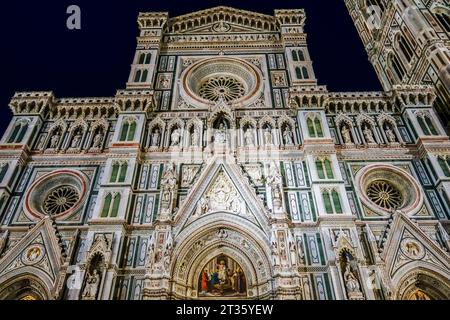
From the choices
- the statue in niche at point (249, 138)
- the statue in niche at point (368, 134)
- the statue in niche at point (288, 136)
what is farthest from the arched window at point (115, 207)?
the statue in niche at point (368, 134)

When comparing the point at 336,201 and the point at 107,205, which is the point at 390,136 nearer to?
the point at 336,201

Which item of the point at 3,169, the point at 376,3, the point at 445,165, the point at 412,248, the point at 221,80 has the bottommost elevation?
the point at 412,248

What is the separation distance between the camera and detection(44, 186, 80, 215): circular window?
46.7 ft

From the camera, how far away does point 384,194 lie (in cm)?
1466

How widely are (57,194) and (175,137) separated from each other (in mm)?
5644

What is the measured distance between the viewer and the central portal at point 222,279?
11883 mm

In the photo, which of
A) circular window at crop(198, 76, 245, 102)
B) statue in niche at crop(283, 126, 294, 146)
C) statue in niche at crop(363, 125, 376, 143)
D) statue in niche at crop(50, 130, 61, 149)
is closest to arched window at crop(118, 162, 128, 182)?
statue in niche at crop(50, 130, 61, 149)

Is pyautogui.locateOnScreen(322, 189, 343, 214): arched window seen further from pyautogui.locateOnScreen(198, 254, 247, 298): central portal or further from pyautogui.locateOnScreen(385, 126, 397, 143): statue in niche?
pyautogui.locateOnScreen(385, 126, 397, 143): statue in niche

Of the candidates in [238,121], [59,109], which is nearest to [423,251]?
[238,121]

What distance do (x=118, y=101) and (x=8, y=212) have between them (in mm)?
6748

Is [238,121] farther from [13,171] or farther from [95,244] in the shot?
[13,171]

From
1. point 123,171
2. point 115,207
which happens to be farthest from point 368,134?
point 115,207

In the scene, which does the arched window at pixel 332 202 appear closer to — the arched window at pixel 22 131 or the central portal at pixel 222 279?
the central portal at pixel 222 279

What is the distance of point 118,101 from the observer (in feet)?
54.9
